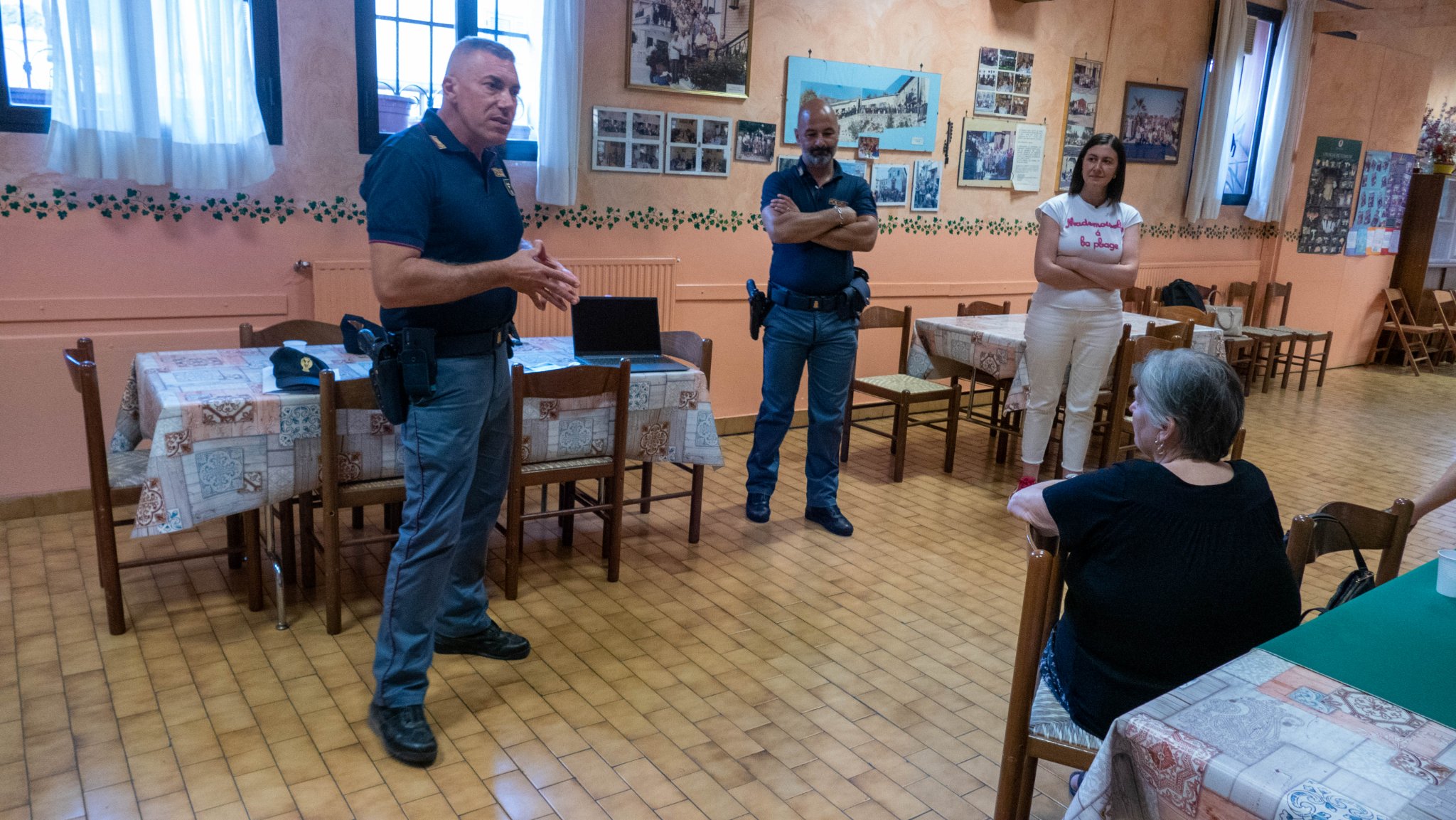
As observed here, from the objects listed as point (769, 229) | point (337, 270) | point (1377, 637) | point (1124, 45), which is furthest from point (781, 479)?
point (1124, 45)

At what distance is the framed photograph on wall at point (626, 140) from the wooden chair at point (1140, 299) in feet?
13.4

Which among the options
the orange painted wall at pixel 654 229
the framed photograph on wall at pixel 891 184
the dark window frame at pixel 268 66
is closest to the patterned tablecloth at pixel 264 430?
the orange painted wall at pixel 654 229

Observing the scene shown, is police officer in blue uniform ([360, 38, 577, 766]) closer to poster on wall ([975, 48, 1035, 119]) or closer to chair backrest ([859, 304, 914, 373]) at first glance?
chair backrest ([859, 304, 914, 373])

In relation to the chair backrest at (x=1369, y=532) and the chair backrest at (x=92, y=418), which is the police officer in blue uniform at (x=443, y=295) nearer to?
the chair backrest at (x=92, y=418)

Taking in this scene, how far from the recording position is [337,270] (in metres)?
4.54

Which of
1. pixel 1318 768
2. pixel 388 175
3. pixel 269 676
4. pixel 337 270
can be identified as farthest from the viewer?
pixel 337 270

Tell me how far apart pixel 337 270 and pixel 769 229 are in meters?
2.02

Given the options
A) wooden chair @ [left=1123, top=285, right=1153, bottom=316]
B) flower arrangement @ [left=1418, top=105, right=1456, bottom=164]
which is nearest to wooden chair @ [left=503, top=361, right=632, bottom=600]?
wooden chair @ [left=1123, top=285, right=1153, bottom=316]

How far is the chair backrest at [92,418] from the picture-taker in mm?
2953

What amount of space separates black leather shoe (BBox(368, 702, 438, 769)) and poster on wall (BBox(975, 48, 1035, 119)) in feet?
18.2

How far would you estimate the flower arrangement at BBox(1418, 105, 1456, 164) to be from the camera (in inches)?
395

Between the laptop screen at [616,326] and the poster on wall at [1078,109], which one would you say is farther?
the poster on wall at [1078,109]

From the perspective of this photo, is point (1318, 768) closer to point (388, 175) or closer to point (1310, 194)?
point (388, 175)

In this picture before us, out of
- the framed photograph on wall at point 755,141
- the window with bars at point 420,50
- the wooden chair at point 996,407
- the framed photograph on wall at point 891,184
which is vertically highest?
the window with bars at point 420,50
